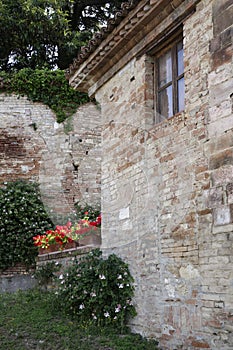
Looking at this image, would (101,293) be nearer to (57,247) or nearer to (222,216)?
(222,216)

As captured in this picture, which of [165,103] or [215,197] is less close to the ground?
[165,103]

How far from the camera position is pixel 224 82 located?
211 inches

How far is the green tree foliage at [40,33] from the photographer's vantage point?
50.8ft

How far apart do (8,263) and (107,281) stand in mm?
5097

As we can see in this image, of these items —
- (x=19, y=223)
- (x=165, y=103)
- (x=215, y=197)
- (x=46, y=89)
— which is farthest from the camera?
(x=46, y=89)

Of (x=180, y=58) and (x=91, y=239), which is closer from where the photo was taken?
(x=180, y=58)

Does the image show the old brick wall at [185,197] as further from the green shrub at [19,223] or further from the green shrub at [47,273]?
the green shrub at [19,223]

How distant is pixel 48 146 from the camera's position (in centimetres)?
1309

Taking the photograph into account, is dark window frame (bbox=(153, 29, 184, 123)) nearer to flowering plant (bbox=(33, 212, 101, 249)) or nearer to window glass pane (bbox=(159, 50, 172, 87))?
window glass pane (bbox=(159, 50, 172, 87))

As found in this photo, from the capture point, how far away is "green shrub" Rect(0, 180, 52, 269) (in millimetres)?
11320

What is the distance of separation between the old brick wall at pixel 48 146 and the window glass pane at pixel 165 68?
15.2 ft

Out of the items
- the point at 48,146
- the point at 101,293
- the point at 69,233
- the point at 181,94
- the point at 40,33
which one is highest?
the point at 40,33

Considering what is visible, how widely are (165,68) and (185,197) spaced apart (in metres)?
2.03

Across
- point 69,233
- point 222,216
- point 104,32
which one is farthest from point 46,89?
point 222,216
